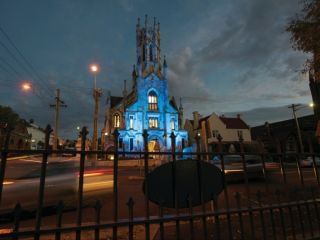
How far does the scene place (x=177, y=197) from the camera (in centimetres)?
353

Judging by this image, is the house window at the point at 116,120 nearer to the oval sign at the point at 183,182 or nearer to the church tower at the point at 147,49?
the church tower at the point at 147,49

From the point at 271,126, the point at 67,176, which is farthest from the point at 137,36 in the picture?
the point at 67,176

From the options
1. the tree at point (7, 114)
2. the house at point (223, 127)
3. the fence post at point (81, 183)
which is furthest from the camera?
the house at point (223, 127)

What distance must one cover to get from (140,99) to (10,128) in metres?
49.1

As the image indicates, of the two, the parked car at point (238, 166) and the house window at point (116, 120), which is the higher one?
the house window at point (116, 120)

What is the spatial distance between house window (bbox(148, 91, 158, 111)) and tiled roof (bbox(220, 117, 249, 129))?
17.2 metres

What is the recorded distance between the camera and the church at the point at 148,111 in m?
48.2

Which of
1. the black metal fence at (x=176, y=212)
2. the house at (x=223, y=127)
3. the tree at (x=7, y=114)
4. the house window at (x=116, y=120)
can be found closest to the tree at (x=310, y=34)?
the black metal fence at (x=176, y=212)

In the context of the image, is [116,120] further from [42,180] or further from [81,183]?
[42,180]

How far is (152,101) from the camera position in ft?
174

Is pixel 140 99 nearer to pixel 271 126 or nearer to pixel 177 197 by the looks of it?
pixel 271 126

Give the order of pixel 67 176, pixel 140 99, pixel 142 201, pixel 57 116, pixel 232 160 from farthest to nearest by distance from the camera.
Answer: pixel 140 99, pixel 57 116, pixel 232 160, pixel 142 201, pixel 67 176

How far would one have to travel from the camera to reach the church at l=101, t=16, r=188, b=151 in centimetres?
4822

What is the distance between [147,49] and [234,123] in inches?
1114
